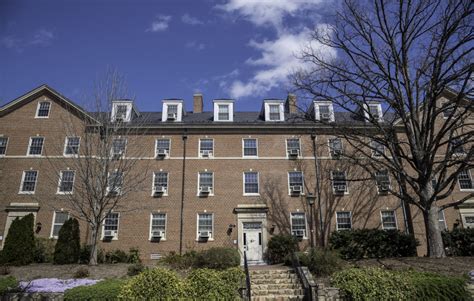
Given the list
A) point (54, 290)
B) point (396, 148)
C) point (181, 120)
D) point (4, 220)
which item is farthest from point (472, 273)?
point (4, 220)

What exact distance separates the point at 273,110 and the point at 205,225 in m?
10.3

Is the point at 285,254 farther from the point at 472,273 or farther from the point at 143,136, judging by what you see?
the point at 143,136

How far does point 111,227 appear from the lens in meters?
21.9

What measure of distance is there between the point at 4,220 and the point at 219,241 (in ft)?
46.6

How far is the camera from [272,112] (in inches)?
1014

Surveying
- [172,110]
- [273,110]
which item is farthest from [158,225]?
[273,110]

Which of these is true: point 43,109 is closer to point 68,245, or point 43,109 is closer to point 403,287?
point 68,245

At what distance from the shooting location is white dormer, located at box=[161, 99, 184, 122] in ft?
83.2

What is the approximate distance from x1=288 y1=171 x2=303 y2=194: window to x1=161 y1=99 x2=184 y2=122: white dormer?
9.52 metres

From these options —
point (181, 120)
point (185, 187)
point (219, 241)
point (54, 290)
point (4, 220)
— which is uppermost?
point (181, 120)

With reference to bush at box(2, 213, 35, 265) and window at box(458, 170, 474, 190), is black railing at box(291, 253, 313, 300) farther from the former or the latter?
window at box(458, 170, 474, 190)

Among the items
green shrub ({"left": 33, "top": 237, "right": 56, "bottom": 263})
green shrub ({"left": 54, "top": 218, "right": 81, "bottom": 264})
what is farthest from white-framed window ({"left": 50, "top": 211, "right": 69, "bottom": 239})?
green shrub ({"left": 54, "top": 218, "right": 81, "bottom": 264})

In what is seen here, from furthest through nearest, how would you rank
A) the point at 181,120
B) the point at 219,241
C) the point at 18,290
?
the point at 181,120 < the point at 219,241 < the point at 18,290

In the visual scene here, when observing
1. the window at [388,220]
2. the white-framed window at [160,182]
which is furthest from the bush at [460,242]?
the white-framed window at [160,182]
